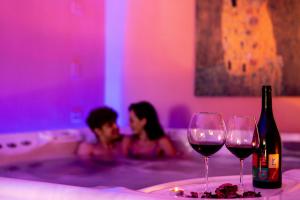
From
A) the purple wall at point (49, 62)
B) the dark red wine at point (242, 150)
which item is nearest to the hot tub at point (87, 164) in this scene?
the purple wall at point (49, 62)

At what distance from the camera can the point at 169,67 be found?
3.33m

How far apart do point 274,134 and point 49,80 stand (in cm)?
201

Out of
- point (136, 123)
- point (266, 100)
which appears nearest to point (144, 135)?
point (136, 123)

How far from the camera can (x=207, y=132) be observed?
3.06ft

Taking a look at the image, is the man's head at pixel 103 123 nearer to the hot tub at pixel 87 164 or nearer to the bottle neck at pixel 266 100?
the hot tub at pixel 87 164

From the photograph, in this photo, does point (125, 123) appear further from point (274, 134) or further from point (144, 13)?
point (274, 134)

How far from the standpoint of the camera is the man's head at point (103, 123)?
2.79 meters

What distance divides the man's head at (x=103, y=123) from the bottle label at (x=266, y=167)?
1823mm

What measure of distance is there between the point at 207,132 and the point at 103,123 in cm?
187

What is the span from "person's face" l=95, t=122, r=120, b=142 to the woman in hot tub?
0.36ft

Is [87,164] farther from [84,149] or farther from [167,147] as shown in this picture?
[167,147]

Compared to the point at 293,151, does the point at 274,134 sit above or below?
above

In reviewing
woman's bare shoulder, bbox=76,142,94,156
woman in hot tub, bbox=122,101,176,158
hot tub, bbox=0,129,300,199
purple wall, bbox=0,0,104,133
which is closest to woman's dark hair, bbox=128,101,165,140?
woman in hot tub, bbox=122,101,176,158

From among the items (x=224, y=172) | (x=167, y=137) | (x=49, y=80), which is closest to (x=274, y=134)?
(x=224, y=172)
